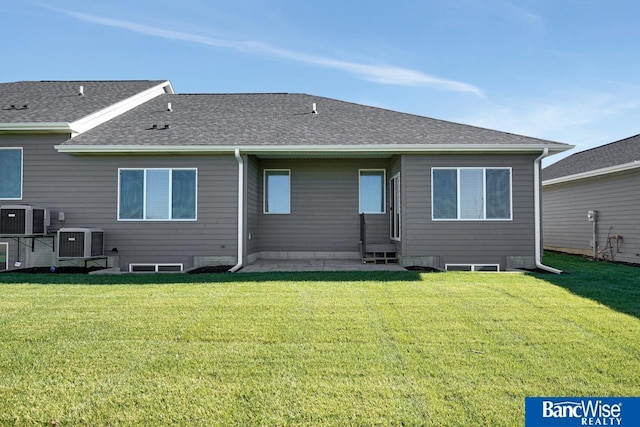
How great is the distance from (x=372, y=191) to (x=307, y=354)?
311 inches

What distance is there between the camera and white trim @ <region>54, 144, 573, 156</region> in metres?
8.91

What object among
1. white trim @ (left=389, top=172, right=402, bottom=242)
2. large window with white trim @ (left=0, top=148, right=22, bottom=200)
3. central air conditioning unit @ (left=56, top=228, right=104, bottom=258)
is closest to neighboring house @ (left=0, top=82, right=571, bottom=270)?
large window with white trim @ (left=0, top=148, right=22, bottom=200)

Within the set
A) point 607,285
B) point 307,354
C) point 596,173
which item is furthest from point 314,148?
point 596,173

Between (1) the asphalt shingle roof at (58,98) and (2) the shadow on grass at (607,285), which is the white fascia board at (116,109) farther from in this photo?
(2) the shadow on grass at (607,285)

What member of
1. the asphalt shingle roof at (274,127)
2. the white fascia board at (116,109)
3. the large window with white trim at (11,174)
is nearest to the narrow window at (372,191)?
the asphalt shingle roof at (274,127)

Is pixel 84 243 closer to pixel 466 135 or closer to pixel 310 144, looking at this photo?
pixel 310 144

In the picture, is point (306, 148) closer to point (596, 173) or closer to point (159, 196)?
point (159, 196)

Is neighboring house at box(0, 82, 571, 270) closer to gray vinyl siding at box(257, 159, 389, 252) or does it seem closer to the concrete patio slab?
the concrete patio slab

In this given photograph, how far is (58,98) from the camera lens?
1114 centimetres

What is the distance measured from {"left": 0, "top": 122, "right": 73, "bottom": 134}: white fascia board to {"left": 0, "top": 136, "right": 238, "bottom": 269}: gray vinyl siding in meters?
0.26

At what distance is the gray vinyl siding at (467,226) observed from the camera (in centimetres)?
933

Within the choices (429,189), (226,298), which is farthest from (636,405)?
→ (429,189)

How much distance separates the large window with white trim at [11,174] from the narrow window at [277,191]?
563cm

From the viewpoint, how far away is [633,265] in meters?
10.3
